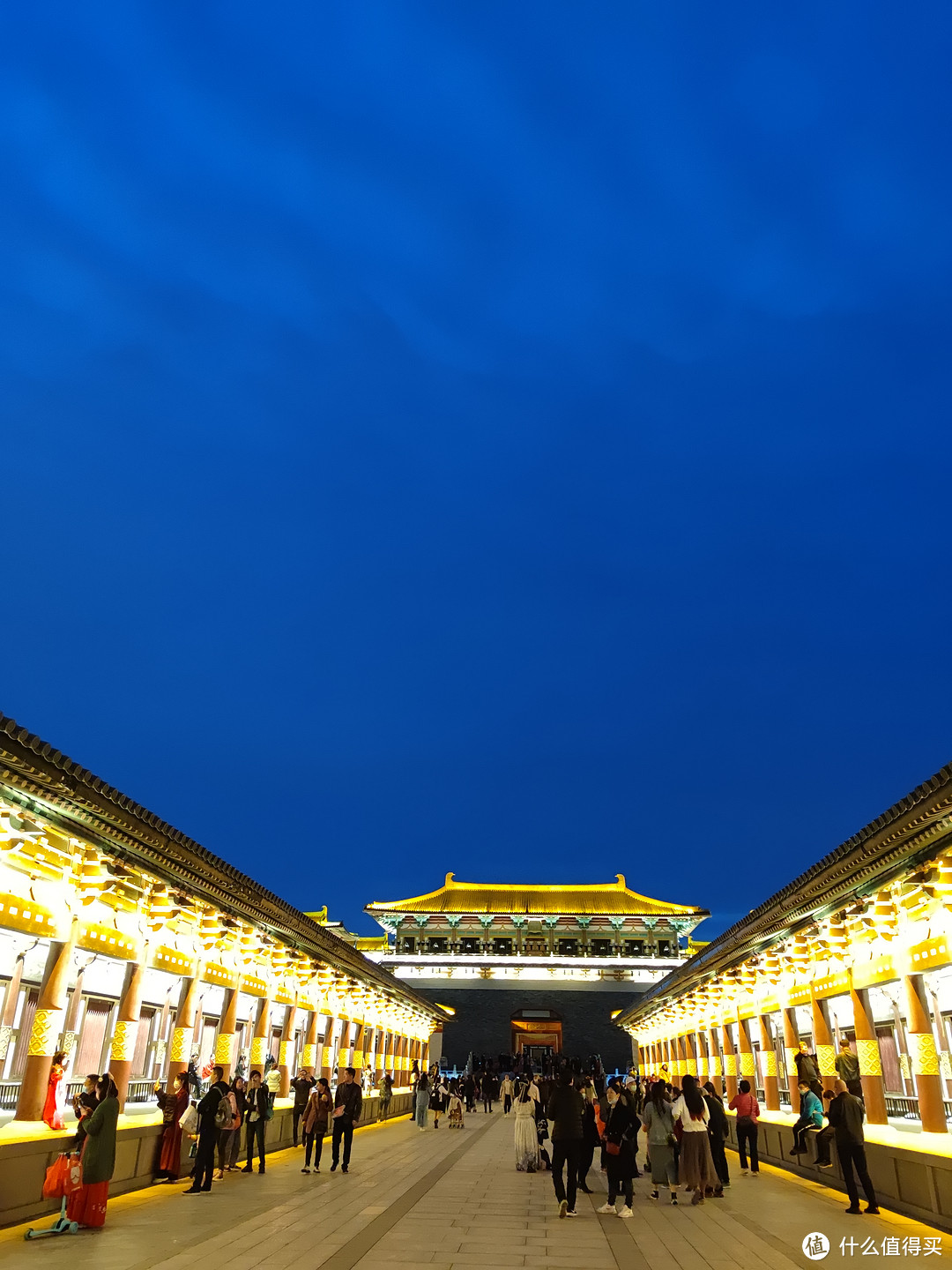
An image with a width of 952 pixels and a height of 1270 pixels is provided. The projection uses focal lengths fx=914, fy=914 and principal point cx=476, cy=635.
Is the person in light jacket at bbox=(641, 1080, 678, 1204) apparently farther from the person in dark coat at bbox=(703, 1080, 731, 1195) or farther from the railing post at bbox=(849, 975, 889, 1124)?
the railing post at bbox=(849, 975, 889, 1124)

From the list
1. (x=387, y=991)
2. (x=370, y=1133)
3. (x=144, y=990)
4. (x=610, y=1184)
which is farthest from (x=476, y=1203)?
(x=387, y=991)

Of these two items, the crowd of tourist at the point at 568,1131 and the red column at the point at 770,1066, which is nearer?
the crowd of tourist at the point at 568,1131

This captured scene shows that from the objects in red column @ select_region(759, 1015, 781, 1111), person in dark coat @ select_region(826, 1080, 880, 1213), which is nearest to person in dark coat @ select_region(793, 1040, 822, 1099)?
red column @ select_region(759, 1015, 781, 1111)

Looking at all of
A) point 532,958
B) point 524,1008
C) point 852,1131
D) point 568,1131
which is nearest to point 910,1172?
point 852,1131

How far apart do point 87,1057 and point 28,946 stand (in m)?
5.08

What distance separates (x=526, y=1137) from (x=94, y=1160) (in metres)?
9.08

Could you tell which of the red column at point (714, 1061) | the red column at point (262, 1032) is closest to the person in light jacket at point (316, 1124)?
the red column at point (262, 1032)

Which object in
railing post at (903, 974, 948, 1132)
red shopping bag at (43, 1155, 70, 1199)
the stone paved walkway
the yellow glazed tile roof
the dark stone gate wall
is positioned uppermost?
the yellow glazed tile roof

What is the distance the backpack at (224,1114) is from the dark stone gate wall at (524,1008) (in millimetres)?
42514

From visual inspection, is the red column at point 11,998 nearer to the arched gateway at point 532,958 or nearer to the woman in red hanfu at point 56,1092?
the woman in red hanfu at point 56,1092

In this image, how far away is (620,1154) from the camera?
11.5 metres

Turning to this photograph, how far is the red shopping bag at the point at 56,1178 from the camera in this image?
9281 mm

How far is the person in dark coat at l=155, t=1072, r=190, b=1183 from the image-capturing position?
12.6m

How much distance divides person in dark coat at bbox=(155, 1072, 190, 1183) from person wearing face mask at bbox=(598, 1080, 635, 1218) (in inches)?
229
